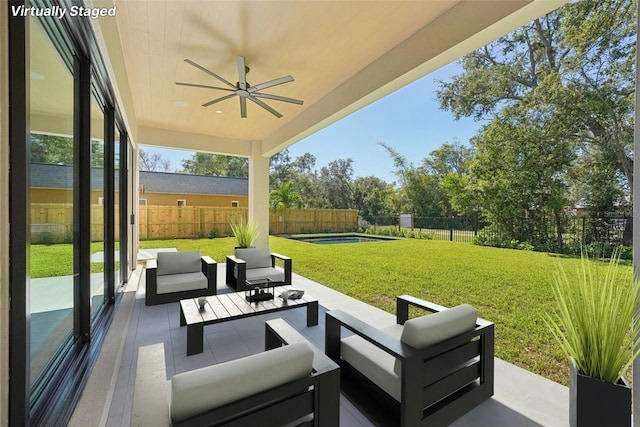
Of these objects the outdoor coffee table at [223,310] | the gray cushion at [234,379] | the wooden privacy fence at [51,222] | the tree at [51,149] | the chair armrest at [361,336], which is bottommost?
the outdoor coffee table at [223,310]

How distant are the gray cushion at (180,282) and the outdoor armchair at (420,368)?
108 inches

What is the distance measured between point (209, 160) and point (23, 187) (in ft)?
74.3

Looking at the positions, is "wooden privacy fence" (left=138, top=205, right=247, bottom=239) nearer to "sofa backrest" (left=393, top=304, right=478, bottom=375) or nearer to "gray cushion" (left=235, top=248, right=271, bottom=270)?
"gray cushion" (left=235, top=248, right=271, bottom=270)

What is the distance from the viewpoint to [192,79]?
419cm

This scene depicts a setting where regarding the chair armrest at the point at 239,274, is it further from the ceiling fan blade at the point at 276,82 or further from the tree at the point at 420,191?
the tree at the point at 420,191

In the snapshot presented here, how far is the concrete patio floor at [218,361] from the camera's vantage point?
1816 mm

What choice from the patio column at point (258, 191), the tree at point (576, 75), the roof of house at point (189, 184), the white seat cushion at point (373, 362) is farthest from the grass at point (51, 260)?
the roof of house at point (189, 184)

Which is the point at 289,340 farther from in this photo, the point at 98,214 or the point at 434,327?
the point at 98,214

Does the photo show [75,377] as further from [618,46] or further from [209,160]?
[209,160]

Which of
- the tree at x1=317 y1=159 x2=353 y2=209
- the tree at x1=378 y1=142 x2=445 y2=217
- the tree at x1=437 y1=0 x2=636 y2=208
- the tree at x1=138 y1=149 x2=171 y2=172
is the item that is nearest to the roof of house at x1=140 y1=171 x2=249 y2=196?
the tree at x1=317 y1=159 x2=353 y2=209

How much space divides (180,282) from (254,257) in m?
1.26

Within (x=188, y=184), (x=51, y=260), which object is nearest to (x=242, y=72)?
(x=51, y=260)

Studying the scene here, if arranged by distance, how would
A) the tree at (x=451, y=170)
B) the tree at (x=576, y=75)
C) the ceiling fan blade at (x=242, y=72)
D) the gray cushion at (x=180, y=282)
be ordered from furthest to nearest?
the tree at (x=451, y=170), the tree at (x=576, y=75), the gray cushion at (x=180, y=282), the ceiling fan blade at (x=242, y=72)

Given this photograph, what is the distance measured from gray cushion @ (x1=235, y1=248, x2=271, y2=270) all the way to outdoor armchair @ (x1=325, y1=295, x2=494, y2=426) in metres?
Result: 3.02
